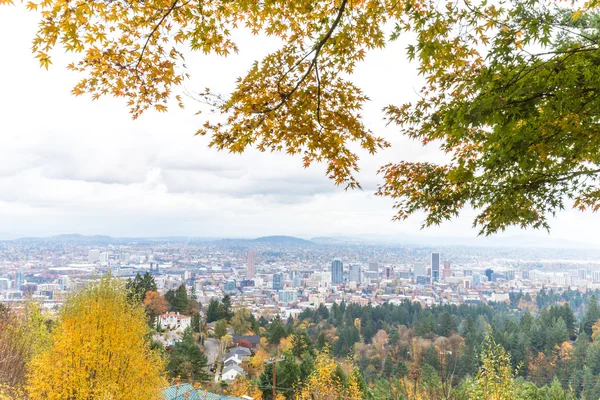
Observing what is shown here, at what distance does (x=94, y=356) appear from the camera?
938cm

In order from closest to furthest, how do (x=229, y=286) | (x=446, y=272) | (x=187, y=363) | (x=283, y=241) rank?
1. (x=187, y=363)
2. (x=229, y=286)
3. (x=446, y=272)
4. (x=283, y=241)

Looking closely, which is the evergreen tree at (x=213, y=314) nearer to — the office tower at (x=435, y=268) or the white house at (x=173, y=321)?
the white house at (x=173, y=321)

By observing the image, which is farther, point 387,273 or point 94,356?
point 387,273

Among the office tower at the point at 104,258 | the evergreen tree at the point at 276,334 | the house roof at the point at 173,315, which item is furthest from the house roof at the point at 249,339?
the office tower at the point at 104,258

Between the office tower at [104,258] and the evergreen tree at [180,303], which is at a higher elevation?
the office tower at [104,258]

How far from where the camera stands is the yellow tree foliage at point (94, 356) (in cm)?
890

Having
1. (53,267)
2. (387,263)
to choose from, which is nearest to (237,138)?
(53,267)

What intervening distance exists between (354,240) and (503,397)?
180038mm

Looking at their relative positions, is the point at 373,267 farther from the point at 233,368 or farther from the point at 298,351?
the point at 298,351

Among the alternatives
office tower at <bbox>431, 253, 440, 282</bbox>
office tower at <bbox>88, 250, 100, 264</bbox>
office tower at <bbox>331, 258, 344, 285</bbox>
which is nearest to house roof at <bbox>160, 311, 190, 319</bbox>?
office tower at <bbox>88, 250, 100, 264</bbox>

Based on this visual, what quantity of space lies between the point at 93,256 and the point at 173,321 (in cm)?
3914

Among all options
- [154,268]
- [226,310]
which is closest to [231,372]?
[226,310]

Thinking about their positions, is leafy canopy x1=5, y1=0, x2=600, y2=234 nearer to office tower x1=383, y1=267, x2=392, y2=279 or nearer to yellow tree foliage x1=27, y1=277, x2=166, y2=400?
yellow tree foliage x1=27, y1=277, x2=166, y2=400

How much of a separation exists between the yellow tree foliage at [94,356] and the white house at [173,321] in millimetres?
22867
